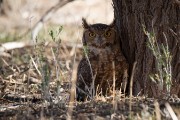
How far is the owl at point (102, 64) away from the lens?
6156mm

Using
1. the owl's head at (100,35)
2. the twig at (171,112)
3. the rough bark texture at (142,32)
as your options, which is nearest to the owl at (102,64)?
the owl's head at (100,35)

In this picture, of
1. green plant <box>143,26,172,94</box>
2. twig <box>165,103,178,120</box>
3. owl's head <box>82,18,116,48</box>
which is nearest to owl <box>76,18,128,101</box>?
owl's head <box>82,18,116,48</box>

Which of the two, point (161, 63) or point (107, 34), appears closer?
point (161, 63)

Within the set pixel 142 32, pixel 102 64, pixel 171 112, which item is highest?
pixel 142 32

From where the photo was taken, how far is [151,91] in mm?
5805

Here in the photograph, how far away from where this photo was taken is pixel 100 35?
21.2ft

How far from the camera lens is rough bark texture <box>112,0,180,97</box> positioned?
554cm

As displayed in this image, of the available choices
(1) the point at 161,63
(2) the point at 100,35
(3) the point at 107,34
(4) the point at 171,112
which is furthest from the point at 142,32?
(4) the point at 171,112

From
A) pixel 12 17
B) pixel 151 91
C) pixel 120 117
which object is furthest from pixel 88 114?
pixel 12 17

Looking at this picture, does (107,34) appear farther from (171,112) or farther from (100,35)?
(171,112)

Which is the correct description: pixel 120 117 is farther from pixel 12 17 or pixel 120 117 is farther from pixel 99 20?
pixel 12 17

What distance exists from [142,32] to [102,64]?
76 cm

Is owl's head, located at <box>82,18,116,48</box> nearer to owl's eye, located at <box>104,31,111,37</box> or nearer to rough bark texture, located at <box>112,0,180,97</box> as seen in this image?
owl's eye, located at <box>104,31,111,37</box>

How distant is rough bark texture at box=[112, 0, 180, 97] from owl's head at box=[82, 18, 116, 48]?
0.11 m
